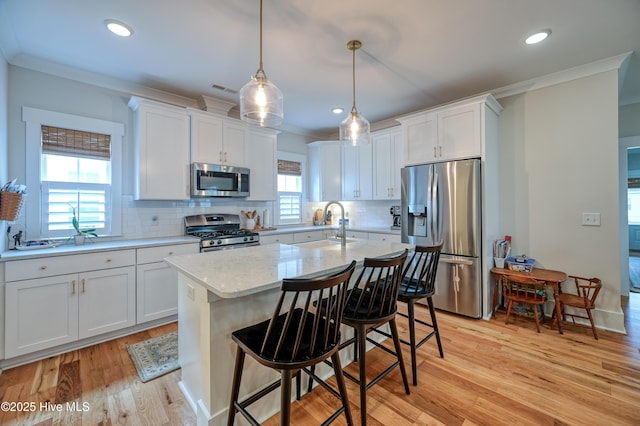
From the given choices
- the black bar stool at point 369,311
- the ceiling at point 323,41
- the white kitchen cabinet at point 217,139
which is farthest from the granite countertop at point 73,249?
the black bar stool at point 369,311

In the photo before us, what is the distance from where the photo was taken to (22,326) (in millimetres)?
2248

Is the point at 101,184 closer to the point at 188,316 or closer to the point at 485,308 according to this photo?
the point at 188,316

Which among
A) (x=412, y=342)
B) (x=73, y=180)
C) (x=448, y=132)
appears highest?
(x=448, y=132)

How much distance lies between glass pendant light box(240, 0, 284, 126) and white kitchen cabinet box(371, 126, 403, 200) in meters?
2.58

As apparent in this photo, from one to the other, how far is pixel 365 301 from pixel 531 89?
3.24 meters

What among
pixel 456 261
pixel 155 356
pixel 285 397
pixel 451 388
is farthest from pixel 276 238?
pixel 285 397

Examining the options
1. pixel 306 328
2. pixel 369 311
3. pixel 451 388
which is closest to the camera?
pixel 306 328

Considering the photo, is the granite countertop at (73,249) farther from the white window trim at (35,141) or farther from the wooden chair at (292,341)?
the wooden chair at (292,341)

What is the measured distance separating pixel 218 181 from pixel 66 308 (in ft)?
6.42

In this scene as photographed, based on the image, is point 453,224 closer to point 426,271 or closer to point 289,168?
point 426,271

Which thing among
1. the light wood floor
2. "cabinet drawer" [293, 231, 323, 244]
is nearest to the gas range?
"cabinet drawer" [293, 231, 323, 244]

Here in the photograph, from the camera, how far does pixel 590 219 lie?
9.56ft

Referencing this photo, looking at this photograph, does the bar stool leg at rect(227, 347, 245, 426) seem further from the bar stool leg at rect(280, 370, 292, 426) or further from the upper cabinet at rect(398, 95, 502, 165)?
the upper cabinet at rect(398, 95, 502, 165)

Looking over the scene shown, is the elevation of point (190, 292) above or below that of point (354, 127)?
below
